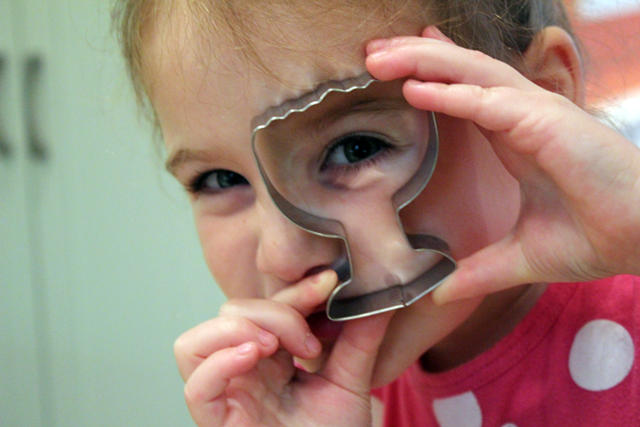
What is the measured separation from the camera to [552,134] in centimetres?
47

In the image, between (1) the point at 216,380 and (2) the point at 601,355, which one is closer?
(1) the point at 216,380

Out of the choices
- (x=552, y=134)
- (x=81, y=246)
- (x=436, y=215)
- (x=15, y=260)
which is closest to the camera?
(x=552, y=134)

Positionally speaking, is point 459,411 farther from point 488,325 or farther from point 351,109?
point 351,109

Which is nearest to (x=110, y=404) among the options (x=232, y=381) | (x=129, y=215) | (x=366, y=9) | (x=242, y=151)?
(x=129, y=215)

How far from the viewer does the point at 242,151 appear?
549 mm

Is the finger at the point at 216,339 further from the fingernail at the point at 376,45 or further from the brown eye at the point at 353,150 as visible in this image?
the fingernail at the point at 376,45

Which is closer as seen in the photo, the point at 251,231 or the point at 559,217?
the point at 559,217

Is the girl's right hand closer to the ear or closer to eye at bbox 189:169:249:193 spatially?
eye at bbox 189:169:249:193

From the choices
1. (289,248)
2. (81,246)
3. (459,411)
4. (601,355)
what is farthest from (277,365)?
(81,246)

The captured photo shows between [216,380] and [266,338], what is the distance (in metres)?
0.07

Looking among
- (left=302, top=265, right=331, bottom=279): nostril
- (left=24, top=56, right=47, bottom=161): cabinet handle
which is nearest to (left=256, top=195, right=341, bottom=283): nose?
(left=302, top=265, right=331, bottom=279): nostril

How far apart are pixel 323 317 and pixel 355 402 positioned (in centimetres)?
10

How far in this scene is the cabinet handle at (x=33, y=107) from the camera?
5.42 feet

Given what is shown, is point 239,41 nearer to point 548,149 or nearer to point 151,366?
point 548,149
